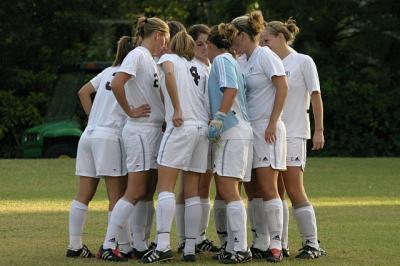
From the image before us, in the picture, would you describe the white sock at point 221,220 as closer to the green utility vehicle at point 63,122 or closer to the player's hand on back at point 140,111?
the player's hand on back at point 140,111

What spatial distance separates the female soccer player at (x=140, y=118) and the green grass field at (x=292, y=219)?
0.38m

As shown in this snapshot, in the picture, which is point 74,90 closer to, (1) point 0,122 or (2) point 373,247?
(1) point 0,122

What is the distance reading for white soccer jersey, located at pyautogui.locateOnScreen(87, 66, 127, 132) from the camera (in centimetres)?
940

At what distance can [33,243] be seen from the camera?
10172mm

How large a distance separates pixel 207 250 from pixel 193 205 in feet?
2.82

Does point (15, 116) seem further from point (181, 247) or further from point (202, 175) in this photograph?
point (181, 247)

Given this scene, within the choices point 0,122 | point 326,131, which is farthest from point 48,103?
point 326,131

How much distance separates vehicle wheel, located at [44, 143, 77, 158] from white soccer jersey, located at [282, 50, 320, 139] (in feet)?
51.6

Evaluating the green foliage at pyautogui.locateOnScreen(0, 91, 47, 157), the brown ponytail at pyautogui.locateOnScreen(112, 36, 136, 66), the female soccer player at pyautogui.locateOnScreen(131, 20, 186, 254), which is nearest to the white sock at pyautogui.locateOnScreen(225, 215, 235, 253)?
the female soccer player at pyautogui.locateOnScreen(131, 20, 186, 254)

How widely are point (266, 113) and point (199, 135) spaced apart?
64 cm

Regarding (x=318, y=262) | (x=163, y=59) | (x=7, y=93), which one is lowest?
(x=318, y=262)

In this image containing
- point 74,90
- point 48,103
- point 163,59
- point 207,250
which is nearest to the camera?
point 163,59

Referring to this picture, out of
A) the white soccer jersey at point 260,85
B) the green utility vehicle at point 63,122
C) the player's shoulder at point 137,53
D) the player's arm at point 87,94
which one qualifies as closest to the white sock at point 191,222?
the white soccer jersey at point 260,85

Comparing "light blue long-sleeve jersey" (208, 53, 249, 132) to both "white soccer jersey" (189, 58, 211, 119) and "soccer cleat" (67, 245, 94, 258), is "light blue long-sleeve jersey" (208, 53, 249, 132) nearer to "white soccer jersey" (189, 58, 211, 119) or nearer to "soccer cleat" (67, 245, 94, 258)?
"white soccer jersey" (189, 58, 211, 119)
